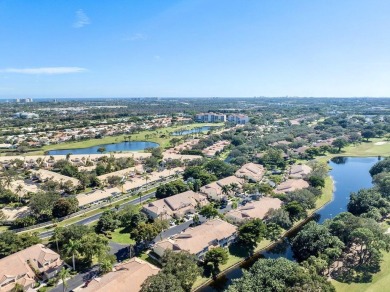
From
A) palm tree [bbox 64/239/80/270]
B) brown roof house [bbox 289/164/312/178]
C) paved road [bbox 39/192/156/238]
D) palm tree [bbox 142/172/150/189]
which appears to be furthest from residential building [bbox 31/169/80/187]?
brown roof house [bbox 289/164/312/178]

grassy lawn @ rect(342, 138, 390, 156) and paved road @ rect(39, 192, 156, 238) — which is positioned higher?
grassy lawn @ rect(342, 138, 390, 156)

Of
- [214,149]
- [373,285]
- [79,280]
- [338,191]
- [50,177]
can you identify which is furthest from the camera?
[214,149]

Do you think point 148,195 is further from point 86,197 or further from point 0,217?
point 0,217

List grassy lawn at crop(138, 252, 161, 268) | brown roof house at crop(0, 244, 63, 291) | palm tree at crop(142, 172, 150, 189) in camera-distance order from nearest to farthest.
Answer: brown roof house at crop(0, 244, 63, 291), grassy lawn at crop(138, 252, 161, 268), palm tree at crop(142, 172, 150, 189)

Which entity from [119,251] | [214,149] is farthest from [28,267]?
[214,149]

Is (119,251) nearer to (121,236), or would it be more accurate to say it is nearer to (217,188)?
(121,236)

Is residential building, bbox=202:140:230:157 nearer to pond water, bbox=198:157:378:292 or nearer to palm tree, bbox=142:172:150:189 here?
palm tree, bbox=142:172:150:189

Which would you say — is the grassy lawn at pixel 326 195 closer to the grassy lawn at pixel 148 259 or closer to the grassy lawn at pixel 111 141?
the grassy lawn at pixel 148 259
